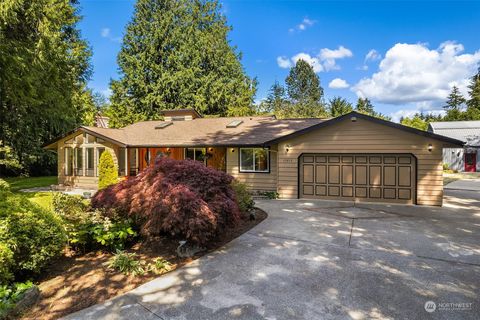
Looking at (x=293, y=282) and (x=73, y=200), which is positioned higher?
(x=73, y=200)

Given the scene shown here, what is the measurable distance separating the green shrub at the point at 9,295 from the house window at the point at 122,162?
1247 cm

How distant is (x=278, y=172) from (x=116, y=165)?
8.85 m

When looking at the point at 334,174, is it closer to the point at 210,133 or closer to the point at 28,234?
the point at 210,133

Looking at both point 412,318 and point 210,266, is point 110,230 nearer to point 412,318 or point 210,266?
point 210,266

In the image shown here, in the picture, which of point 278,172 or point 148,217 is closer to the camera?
point 148,217

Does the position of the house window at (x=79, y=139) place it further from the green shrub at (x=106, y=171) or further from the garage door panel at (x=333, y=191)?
the garage door panel at (x=333, y=191)

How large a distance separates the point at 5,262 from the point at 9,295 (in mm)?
440

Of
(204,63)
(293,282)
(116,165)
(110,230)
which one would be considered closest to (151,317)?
(293,282)

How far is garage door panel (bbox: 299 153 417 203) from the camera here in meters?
10.6

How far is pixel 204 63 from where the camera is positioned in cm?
2906

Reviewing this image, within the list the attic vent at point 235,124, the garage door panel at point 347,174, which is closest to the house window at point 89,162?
the attic vent at point 235,124

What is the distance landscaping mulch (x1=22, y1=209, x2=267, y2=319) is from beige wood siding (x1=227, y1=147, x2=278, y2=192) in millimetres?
7046

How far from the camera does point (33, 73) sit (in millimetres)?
10609

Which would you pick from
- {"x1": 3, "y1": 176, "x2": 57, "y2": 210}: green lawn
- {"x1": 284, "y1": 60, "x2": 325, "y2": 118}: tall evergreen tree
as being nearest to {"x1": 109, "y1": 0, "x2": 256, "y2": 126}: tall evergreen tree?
{"x1": 3, "y1": 176, "x2": 57, "y2": 210}: green lawn
